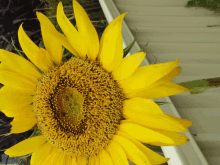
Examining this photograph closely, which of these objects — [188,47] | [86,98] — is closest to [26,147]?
[86,98]

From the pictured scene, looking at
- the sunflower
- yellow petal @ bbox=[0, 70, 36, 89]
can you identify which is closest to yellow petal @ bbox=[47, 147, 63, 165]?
the sunflower

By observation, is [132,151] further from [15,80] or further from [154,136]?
[15,80]

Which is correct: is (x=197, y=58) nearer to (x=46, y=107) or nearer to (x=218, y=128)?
(x=218, y=128)

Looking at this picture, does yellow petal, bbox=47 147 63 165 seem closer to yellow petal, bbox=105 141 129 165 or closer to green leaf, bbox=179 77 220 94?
yellow petal, bbox=105 141 129 165

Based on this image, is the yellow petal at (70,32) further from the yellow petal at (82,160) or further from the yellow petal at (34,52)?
the yellow petal at (82,160)

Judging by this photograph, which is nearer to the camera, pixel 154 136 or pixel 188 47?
pixel 154 136

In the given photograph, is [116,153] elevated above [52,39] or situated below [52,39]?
below
